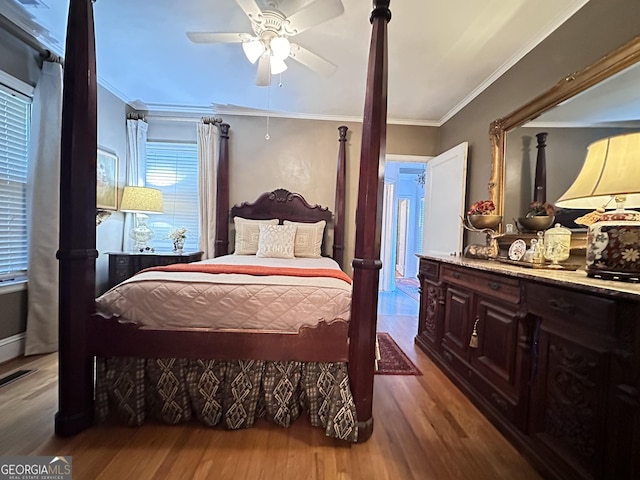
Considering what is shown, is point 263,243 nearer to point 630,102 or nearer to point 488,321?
point 488,321

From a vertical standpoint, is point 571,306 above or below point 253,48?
below

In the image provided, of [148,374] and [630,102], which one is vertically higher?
[630,102]

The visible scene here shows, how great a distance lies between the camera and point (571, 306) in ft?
4.04

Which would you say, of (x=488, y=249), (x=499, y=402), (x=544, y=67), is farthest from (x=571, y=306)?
(x=544, y=67)

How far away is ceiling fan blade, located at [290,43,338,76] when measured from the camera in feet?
6.61

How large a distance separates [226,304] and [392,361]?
1.65 meters

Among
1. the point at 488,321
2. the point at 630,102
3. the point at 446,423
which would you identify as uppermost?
the point at 630,102

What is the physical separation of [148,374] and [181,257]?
1885mm

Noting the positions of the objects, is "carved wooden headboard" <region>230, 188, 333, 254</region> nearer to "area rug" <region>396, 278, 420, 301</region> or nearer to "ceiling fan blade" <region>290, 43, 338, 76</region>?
"ceiling fan blade" <region>290, 43, 338, 76</region>

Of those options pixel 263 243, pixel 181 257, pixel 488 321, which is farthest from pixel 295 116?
pixel 488 321

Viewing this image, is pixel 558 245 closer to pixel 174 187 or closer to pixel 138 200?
pixel 138 200

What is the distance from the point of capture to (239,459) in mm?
1384

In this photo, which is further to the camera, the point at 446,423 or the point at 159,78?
the point at 159,78

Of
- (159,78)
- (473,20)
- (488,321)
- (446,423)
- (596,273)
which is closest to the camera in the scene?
(596,273)
